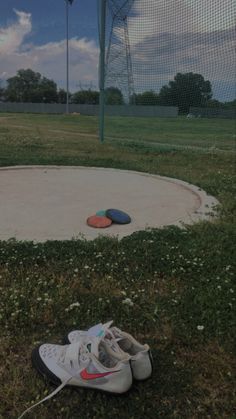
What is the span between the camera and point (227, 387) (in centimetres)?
172

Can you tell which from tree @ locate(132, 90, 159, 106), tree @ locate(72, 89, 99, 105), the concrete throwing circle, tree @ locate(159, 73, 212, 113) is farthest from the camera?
tree @ locate(72, 89, 99, 105)

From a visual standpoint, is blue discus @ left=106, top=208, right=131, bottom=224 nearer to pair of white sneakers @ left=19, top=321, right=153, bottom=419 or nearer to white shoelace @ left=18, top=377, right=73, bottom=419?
pair of white sneakers @ left=19, top=321, right=153, bottom=419

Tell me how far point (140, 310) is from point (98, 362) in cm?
64

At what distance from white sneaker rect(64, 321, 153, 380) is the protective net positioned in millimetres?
8129

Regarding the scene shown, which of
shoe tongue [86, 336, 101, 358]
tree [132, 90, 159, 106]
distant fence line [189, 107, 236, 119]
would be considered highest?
tree [132, 90, 159, 106]

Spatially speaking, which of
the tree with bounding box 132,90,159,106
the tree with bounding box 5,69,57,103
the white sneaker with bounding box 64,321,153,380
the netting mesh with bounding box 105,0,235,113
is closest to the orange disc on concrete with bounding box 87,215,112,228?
the white sneaker with bounding box 64,321,153,380

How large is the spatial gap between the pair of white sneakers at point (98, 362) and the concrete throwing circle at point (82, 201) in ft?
5.16

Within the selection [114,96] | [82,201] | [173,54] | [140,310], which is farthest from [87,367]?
[114,96]

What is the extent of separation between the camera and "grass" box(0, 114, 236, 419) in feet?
5.35

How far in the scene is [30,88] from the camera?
76.4 metres

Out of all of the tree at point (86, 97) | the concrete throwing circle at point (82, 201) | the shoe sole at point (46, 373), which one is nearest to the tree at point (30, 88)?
the tree at point (86, 97)

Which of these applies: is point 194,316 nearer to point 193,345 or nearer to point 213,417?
point 193,345

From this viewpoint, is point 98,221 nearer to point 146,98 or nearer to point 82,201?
point 82,201

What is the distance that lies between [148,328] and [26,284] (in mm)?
800
